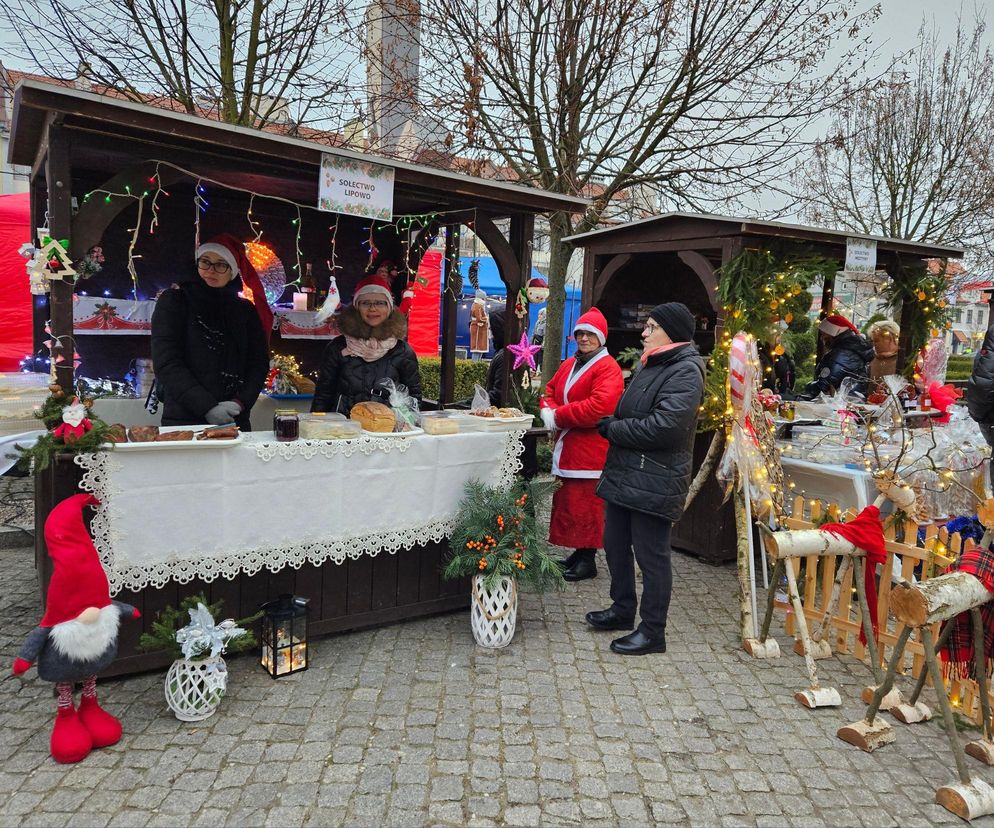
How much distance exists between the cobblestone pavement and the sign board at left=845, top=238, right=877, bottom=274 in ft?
11.5

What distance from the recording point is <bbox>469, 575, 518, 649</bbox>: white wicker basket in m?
3.97

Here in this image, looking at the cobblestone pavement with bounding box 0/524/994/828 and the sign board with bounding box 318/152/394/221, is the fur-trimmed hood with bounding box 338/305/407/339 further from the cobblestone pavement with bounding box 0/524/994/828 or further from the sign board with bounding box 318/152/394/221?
the cobblestone pavement with bounding box 0/524/994/828

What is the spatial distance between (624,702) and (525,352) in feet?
7.83

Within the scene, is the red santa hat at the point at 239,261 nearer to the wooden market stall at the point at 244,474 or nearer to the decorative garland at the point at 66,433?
the wooden market stall at the point at 244,474

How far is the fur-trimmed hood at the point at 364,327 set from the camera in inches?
185

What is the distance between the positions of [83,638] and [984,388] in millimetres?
5511

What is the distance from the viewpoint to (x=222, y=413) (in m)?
4.32

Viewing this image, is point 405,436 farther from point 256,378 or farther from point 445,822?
point 445,822

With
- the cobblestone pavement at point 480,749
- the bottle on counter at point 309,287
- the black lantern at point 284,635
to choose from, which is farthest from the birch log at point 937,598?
the bottle on counter at point 309,287

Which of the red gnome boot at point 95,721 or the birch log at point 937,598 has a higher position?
the birch log at point 937,598

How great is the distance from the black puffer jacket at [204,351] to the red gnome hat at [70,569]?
1470 mm

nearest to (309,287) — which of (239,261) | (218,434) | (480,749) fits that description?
(239,261)

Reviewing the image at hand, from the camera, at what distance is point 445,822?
2572mm

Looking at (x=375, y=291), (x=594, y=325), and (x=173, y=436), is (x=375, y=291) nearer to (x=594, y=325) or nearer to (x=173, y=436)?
(x=594, y=325)
